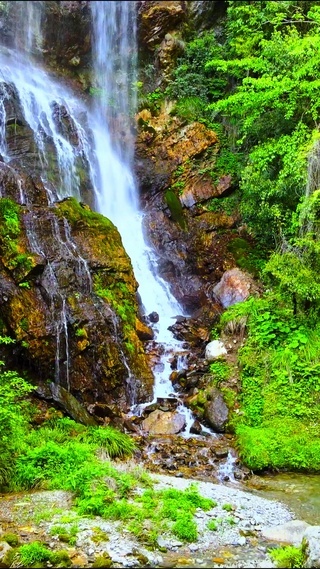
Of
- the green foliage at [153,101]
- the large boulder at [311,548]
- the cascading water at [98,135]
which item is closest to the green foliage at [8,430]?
the cascading water at [98,135]

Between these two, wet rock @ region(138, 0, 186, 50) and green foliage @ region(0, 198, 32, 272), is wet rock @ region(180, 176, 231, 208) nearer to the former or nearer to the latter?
green foliage @ region(0, 198, 32, 272)

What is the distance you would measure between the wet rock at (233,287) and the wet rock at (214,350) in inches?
77.3

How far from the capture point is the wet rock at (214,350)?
415 inches

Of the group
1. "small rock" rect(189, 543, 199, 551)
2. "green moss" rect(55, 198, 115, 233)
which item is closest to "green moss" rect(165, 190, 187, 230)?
"green moss" rect(55, 198, 115, 233)

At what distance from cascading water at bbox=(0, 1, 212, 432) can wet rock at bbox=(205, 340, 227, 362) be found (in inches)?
40.1

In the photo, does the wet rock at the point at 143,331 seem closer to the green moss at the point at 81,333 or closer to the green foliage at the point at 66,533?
the green moss at the point at 81,333

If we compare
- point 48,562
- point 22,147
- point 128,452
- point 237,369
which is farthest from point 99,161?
point 48,562

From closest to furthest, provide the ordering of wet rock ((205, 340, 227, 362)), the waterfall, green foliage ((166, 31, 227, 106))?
wet rock ((205, 340, 227, 362)) → the waterfall → green foliage ((166, 31, 227, 106))

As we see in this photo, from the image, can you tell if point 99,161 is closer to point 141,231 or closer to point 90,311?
point 141,231

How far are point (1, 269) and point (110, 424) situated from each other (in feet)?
12.3

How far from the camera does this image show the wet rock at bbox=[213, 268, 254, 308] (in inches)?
492

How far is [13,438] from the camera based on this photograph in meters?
6.56

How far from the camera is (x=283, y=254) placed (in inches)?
390

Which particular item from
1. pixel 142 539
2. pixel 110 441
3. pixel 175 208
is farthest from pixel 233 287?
pixel 142 539
